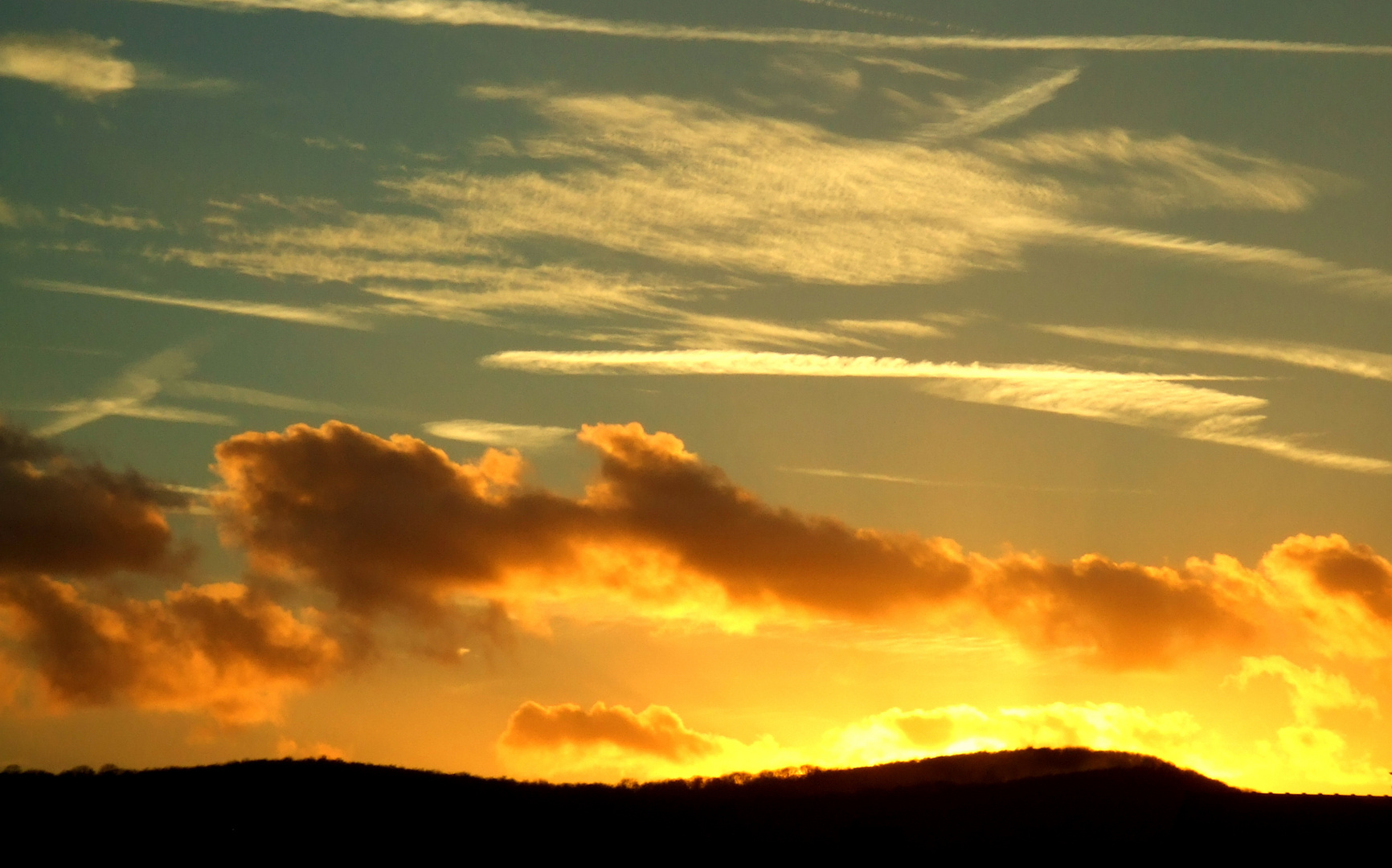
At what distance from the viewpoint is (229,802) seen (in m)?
59.6

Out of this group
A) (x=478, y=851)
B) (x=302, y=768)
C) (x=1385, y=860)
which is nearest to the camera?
(x=1385, y=860)

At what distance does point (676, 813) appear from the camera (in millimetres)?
61250

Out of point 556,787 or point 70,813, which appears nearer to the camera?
point 70,813

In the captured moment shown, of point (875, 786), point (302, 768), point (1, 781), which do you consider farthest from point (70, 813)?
point (875, 786)

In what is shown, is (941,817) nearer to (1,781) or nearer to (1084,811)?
(1084,811)

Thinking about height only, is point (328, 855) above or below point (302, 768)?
below

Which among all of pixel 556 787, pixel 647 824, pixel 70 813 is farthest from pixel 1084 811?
pixel 70 813

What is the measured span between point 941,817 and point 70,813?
33451 mm

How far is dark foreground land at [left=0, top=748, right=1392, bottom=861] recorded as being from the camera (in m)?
57.2

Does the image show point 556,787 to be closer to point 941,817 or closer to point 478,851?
point 478,851

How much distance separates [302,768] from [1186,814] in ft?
117

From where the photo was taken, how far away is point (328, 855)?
56.3 meters

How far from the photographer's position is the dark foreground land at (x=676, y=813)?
5722cm

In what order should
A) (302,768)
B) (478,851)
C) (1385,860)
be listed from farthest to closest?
(302,768) → (478,851) → (1385,860)
